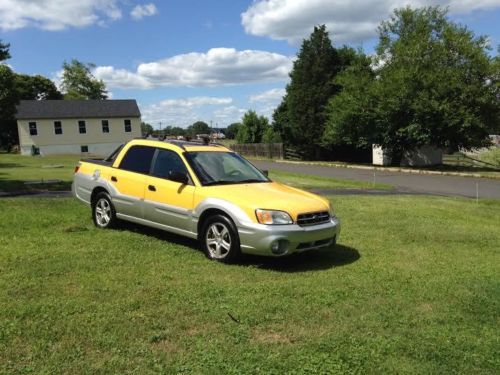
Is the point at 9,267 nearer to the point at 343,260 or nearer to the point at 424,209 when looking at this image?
the point at 343,260

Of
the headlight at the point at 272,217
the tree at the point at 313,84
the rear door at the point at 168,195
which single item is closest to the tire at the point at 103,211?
the rear door at the point at 168,195

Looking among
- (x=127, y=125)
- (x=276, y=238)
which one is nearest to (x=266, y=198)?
(x=276, y=238)

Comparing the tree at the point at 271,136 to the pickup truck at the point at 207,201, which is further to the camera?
the tree at the point at 271,136

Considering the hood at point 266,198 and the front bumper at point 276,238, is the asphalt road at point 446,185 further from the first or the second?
the front bumper at point 276,238

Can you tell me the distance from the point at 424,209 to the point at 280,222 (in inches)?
283

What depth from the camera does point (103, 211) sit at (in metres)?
8.90

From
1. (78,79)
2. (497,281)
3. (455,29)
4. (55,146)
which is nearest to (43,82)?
(78,79)

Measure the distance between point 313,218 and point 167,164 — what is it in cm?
250

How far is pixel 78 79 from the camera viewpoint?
316ft

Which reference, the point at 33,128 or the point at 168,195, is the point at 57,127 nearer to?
the point at 33,128

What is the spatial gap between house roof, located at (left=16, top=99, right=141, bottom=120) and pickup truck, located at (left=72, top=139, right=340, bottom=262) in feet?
169

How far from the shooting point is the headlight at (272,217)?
662cm

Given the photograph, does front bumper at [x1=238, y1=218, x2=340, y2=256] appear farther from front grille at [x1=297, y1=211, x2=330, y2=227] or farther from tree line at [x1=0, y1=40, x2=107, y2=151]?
tree line at [x1=0, y1=40, x2=107, y2=151]

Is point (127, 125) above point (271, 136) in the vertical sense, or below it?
above
